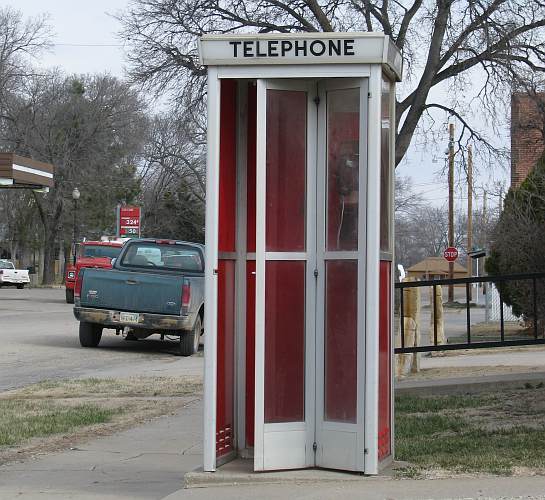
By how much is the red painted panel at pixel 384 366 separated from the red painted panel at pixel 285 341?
20.5 inches

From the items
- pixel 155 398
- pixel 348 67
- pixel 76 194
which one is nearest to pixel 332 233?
pixel 348 67

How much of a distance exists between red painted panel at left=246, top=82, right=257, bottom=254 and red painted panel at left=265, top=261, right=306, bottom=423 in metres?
0.53

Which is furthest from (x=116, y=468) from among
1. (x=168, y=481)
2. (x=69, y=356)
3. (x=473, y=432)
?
(x=69, y=356)

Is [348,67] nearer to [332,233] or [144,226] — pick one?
[332,233]

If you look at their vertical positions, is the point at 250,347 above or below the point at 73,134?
below

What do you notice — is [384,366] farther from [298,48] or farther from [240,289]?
[298,48]

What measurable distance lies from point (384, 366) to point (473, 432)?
202cm

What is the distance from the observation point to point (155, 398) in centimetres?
1278

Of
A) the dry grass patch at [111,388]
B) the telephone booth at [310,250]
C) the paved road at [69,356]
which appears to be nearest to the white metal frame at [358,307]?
the telephone booth at [310,250]

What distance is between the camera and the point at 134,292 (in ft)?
62.8

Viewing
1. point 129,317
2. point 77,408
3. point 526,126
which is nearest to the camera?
point 77,408

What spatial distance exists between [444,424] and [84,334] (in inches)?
473

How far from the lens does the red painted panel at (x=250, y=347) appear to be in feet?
25.0

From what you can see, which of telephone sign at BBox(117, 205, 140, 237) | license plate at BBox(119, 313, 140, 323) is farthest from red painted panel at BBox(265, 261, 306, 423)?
telephone sign at BBox(117, 205, 140, 237)
